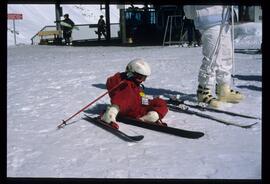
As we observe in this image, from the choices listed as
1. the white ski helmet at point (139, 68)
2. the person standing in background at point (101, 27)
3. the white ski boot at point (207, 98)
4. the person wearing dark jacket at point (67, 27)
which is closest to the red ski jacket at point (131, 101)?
the white ski helmet at point (139, 68)

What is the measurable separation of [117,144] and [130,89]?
2.28ft

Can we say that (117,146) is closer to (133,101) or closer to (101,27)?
(133,101)

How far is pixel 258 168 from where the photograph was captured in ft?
7.84

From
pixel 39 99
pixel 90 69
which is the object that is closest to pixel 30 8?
pixel 90 69

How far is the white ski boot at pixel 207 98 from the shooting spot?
4.12m

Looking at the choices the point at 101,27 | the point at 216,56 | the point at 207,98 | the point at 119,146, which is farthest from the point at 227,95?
the point at 101,27

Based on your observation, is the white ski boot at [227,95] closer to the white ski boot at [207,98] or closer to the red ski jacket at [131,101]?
the white ski boot at [207,98]

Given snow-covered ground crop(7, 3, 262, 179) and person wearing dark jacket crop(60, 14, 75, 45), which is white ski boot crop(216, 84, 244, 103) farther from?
person wearing dark jacket crop(60, 14, 75, 45)

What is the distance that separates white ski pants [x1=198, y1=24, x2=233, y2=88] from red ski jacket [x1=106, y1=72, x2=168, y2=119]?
80cm

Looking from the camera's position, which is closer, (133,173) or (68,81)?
(133,173)

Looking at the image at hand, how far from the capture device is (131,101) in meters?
3.53

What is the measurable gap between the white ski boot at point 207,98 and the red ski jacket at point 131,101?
74cm

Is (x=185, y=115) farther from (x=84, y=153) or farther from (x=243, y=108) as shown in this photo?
(x=84, y=153)

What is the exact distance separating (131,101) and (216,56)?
1199mm
